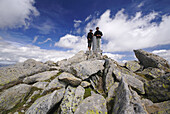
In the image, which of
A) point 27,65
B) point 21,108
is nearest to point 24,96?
point 21,108

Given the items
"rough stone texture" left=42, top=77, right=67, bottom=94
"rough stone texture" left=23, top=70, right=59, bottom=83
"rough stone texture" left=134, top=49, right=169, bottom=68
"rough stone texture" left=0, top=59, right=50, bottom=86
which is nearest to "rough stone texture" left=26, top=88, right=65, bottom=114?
"rough stone texture" left=42, top=77, right=67, bottom=94

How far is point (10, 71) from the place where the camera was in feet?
46.1

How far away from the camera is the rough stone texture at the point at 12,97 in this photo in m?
9.32

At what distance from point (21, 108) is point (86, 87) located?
842cm

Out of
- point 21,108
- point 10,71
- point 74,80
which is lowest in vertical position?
point 21,108

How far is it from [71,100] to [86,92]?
8.06 ft

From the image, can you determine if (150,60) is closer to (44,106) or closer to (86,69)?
(86,69)

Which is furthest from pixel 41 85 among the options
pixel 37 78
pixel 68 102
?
pixel 68 102

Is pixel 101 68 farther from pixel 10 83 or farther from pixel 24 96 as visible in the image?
pixel 10 83

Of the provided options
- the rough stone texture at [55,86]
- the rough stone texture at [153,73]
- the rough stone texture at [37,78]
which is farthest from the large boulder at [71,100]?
the rough stone texture at [153,73]

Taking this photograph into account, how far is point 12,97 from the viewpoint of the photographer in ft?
33.1

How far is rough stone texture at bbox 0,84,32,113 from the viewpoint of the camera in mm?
9323

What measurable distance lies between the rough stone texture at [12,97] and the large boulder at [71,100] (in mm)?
6553

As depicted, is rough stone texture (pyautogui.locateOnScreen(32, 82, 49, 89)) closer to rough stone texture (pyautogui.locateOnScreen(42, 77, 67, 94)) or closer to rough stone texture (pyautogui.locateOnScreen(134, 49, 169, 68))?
rough stone texture (pyautogui.locateOnScreen(42, 77, 67, 94))
